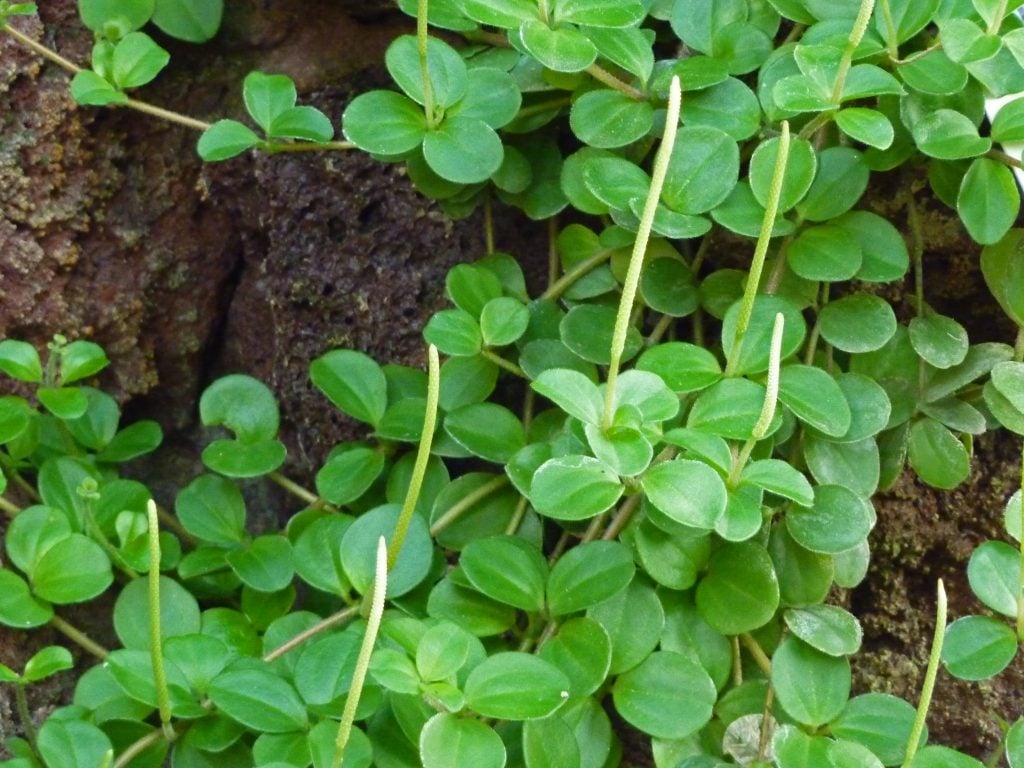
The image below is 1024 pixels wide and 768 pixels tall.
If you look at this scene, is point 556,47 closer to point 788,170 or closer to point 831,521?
point 788,170

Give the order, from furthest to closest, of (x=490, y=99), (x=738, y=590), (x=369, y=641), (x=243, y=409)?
(x=243, y=409), (x=490, y=99), (x=738, y=590), (x=369, y=641)

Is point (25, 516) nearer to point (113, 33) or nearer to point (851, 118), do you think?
point (113, 33)

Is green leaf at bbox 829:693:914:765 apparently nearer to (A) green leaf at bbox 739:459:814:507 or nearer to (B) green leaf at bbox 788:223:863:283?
(A) green leaf at bbox 739:459:814:507

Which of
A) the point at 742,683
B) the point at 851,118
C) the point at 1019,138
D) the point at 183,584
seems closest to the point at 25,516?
the point at 183,584

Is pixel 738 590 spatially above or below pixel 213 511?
above

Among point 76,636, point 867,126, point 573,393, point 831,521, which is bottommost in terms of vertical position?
point 76,636

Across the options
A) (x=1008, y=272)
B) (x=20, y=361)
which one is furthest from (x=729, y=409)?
(x=20, y=361)

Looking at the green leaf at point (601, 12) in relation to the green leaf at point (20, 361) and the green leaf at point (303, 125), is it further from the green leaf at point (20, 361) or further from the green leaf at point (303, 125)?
the green leaf at point (20, 361)
